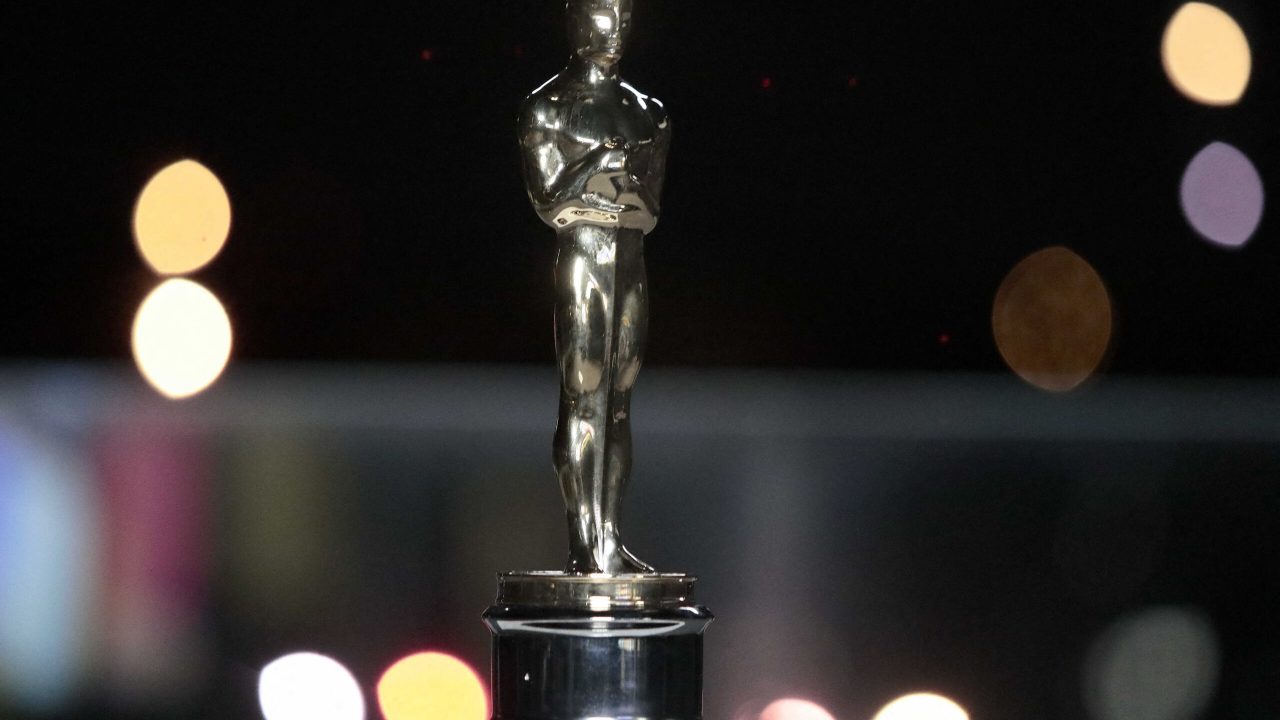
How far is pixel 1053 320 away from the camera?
6.95 metres

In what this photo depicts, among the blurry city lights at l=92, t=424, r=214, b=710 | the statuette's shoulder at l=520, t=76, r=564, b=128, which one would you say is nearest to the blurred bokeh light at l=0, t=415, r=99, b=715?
the blurry city lights at l=92, t=424, r=214, b=710

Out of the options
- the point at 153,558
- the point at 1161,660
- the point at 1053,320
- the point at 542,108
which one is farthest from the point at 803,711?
the point at 542,108

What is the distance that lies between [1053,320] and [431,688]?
2538 millimetres

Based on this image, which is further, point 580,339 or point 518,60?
point 518,60

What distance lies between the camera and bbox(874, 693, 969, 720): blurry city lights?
6.76 m

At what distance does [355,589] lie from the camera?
6.69 m

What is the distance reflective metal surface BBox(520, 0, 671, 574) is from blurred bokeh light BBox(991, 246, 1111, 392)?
2644 mm

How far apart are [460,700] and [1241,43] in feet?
11.8

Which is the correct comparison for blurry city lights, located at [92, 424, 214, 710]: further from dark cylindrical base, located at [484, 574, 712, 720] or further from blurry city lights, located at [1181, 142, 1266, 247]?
blurry city lights, located at [1181, 142, 1266, 247]

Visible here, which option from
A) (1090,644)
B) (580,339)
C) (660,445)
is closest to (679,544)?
(660,445)

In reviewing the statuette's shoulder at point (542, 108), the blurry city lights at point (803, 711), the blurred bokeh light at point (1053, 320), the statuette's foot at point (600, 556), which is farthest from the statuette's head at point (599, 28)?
the blurry city lights at point (803, 711)

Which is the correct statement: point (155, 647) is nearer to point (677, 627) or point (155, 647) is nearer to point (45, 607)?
point (45, 607)

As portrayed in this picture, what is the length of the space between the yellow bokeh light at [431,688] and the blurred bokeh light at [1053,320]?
7.17 ft

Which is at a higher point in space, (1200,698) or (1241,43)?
(1241,43)
